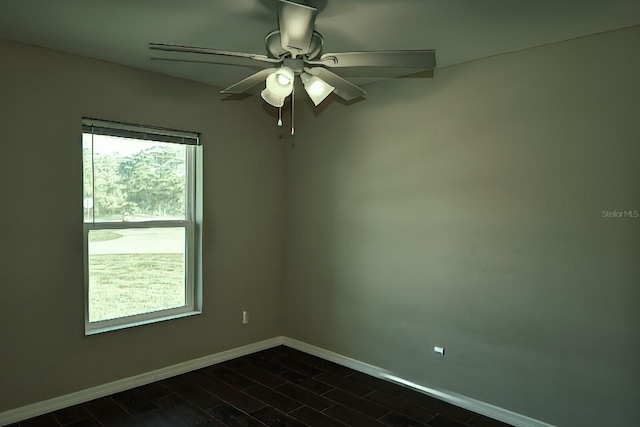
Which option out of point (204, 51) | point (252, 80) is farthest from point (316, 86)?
point (204, 51)

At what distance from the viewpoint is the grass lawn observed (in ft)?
10.7

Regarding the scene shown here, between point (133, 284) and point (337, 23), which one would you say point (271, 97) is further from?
point (133, 284)

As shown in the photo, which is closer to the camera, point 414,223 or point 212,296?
point 414,223

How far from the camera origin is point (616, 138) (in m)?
2.48

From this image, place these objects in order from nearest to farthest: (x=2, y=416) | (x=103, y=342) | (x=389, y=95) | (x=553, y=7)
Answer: (x=553, y=7) < (x=2, y=416) < (x=103, y=342) < (x=389, y=95)

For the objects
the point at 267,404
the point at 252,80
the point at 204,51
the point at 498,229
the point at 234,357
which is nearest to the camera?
the point at 204,51

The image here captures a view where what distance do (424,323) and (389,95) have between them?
5.87ft

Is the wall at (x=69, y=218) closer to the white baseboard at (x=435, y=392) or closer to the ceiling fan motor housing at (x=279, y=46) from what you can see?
the white baseboard at (x=435, y=392)

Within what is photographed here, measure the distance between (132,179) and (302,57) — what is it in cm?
192

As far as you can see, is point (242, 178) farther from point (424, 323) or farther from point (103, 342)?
point (424, 323)

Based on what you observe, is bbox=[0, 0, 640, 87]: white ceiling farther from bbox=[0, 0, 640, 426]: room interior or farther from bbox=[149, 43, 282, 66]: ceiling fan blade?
bbox=[149, 43, 282, 66]: ceiling fan blade

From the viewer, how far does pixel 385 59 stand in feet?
6.88

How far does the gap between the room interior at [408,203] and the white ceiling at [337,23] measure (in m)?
0.02

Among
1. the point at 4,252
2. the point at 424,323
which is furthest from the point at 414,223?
the point at 4,252
